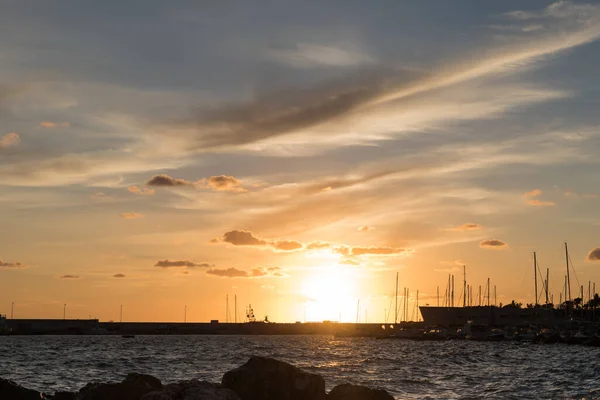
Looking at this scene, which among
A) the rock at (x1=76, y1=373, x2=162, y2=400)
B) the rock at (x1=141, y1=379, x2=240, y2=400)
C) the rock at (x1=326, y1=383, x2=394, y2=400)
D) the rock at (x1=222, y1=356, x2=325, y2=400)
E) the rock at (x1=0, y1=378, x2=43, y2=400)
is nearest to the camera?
the rock at (x1=141, y1=379, x2=240, y2=400)

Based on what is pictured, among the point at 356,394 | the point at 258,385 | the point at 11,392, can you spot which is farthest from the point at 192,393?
the point at 11,392

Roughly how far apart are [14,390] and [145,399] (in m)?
11.4

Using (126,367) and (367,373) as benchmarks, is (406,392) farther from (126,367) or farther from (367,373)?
(126,367)

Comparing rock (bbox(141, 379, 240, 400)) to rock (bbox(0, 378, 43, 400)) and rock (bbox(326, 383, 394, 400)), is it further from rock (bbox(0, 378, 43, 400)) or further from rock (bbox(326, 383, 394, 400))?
rock (bbox(0, 378, 43, 400))

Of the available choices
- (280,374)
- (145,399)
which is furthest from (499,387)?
(145,399)

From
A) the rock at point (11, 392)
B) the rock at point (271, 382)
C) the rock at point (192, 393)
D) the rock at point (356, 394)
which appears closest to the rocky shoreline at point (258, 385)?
the rock at point (271, 382)

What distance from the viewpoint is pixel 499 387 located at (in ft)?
180

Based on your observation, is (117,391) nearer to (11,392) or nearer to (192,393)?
(192,393)

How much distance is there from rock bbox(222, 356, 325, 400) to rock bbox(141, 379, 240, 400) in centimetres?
354

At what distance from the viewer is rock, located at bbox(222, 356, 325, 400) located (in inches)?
950

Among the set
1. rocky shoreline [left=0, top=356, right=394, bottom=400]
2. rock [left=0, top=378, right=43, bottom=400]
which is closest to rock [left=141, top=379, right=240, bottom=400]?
rocky shoreline [left=0, top=356, right=394, bottom=400]

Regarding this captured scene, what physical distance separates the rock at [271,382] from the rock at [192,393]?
354cm

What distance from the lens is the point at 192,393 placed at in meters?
19.8

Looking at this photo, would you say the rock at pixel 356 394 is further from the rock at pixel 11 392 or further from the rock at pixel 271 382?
the rock at pixel 11 392
